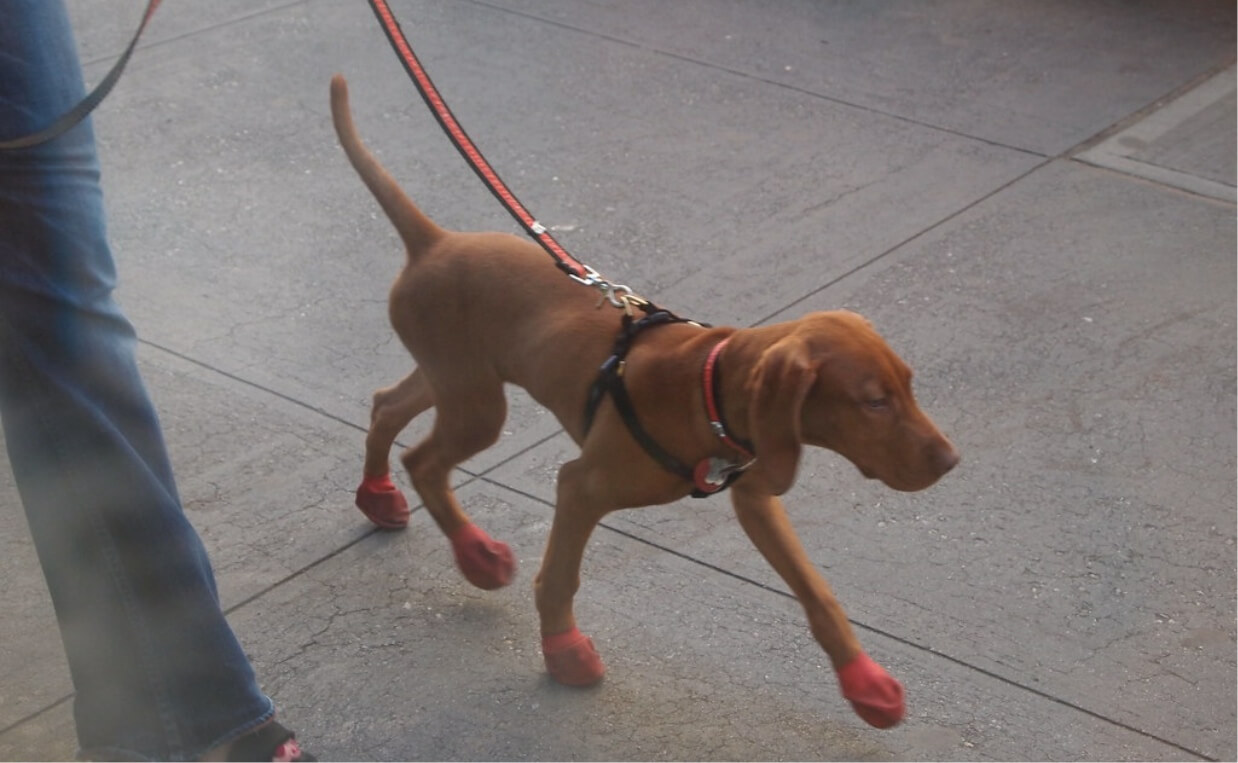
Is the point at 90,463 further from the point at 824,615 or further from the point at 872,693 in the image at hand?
the point at 872,693

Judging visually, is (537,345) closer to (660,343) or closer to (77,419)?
(660,343)

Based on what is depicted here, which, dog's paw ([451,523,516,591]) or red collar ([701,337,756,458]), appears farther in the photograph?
dog's paw ([451,523,516,591])

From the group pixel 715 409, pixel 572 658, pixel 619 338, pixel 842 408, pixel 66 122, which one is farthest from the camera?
pixel 572 658

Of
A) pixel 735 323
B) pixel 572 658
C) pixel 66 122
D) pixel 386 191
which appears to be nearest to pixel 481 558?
pixel 572 658

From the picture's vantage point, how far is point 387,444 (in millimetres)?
3715

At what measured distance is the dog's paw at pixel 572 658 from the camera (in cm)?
324

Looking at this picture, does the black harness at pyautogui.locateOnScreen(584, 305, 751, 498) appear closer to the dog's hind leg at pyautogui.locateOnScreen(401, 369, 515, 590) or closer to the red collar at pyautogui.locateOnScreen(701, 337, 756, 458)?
the red collar at pyautogui.locateOnScreen(701, 337, 756, 458)

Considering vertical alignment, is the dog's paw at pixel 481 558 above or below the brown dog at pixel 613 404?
below

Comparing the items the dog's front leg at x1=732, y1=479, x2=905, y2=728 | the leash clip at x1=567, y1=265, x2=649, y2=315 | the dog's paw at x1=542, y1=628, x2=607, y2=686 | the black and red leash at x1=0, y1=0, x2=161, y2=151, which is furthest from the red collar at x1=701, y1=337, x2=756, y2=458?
the black and red leash at x1=0, y1=0, x2=161, y2=151

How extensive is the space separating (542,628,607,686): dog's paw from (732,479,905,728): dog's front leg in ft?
1.43

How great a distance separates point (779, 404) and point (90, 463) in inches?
46.3

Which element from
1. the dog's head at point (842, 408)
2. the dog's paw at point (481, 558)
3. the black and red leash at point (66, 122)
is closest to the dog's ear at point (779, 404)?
the dog's head at point (842, 408)

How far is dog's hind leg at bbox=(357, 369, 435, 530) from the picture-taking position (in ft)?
12.0

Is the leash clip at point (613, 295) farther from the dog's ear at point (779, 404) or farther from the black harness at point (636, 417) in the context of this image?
the dog's ear at point (779, 404)
